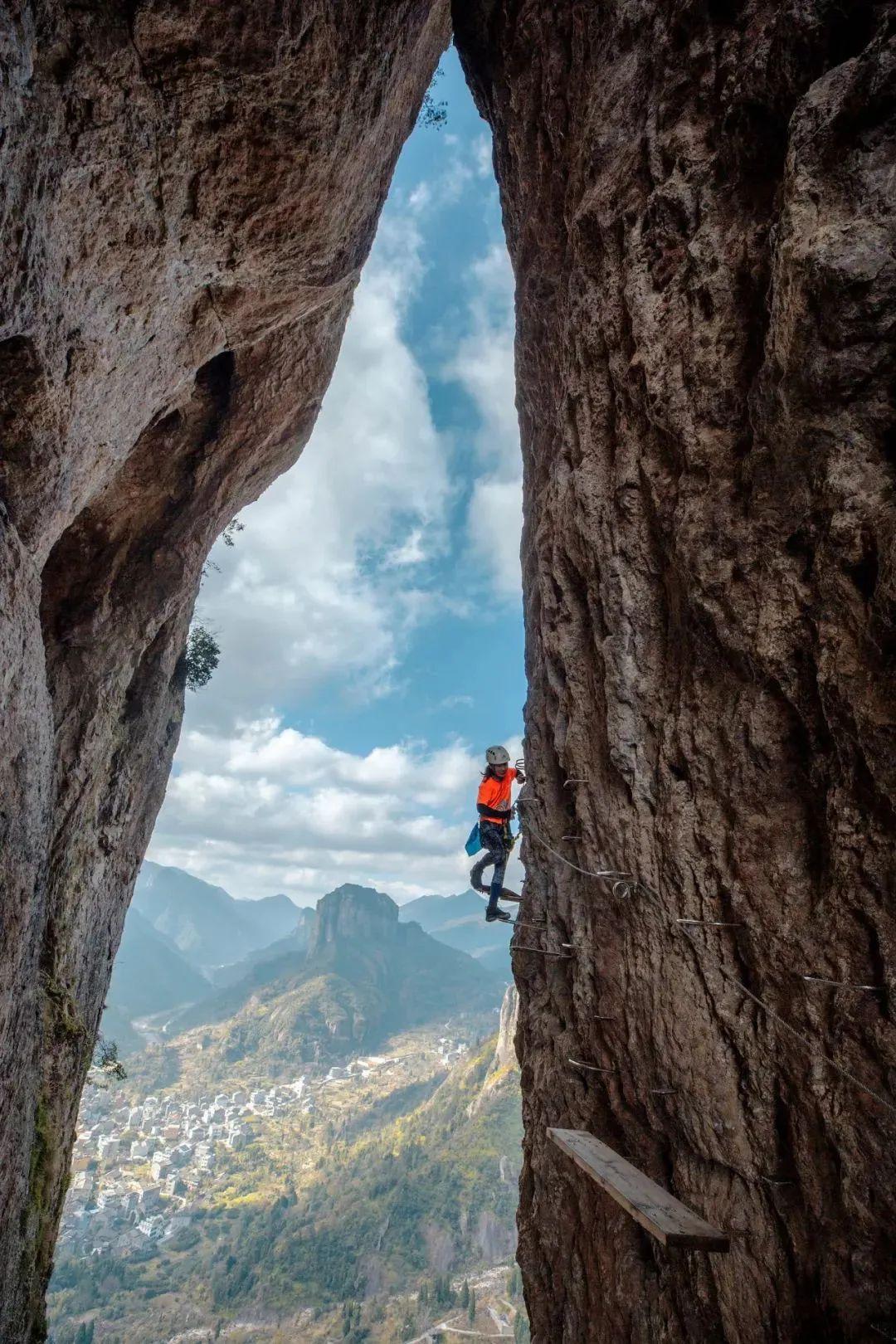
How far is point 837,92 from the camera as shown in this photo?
4953mm

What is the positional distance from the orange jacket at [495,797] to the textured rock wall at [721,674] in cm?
166

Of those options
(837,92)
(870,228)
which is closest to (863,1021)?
(870,228)

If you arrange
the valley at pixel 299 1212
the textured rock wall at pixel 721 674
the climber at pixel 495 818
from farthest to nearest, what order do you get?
the valley at pixel 299 1212, the climber at pixel 495 818, the textured rock wall at pixel 721 674

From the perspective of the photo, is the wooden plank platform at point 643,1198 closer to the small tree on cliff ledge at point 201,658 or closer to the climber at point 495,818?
the climber at point 495,818

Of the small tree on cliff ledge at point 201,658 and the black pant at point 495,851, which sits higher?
the small tree on cliff ledge at point 201,658

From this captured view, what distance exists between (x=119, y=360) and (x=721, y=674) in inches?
320

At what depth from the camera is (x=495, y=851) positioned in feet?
34.9

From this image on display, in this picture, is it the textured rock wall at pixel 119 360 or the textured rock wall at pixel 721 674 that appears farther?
the textured rock wall at pixel 119 360

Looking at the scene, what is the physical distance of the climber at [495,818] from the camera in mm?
10516

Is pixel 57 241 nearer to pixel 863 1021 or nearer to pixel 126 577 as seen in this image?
pixel 126 577

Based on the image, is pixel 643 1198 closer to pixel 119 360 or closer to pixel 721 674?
pixel 721 674

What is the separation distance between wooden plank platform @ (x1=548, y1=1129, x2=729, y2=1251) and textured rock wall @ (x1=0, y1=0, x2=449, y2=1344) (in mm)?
6632

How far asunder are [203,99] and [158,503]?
21.7 feet

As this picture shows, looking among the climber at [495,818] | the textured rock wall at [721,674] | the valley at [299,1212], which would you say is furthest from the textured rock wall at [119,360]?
the valley at [299,1212]
